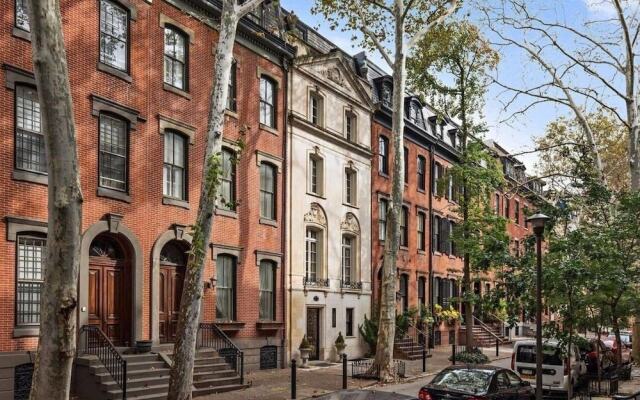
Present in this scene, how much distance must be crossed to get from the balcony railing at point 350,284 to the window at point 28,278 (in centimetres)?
1578

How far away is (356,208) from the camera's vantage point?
106 ft

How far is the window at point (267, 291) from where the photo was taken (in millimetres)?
25844

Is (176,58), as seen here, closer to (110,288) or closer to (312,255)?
(110,288)

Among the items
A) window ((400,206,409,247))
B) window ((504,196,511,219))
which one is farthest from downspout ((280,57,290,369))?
window ((504,196,511,219))

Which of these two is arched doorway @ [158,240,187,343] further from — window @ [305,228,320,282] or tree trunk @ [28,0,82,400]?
tree trunk @ [28,0,82,400]

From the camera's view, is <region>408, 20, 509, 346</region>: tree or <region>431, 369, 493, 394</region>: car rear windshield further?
<region>408, 20, 509, 346</region>: tree

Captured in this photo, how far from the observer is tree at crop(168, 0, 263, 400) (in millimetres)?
14672

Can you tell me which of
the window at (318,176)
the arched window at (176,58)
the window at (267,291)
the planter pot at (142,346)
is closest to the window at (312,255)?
the window at (318,176)

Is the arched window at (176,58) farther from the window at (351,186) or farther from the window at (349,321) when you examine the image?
the window at (349,321)

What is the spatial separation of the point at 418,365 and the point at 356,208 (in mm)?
7289

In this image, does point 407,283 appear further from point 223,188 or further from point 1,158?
point 1,158

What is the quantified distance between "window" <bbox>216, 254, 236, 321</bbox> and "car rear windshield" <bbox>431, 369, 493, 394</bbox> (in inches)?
407

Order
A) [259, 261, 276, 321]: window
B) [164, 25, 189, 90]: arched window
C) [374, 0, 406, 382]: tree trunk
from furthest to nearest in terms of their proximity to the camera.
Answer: [259, 261, 276, 321]: window, [374, 0, 406, 382]: tree trunk, [164, 25, 189, 90]: arched window

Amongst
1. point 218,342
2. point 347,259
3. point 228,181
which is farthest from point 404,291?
point 218,342
